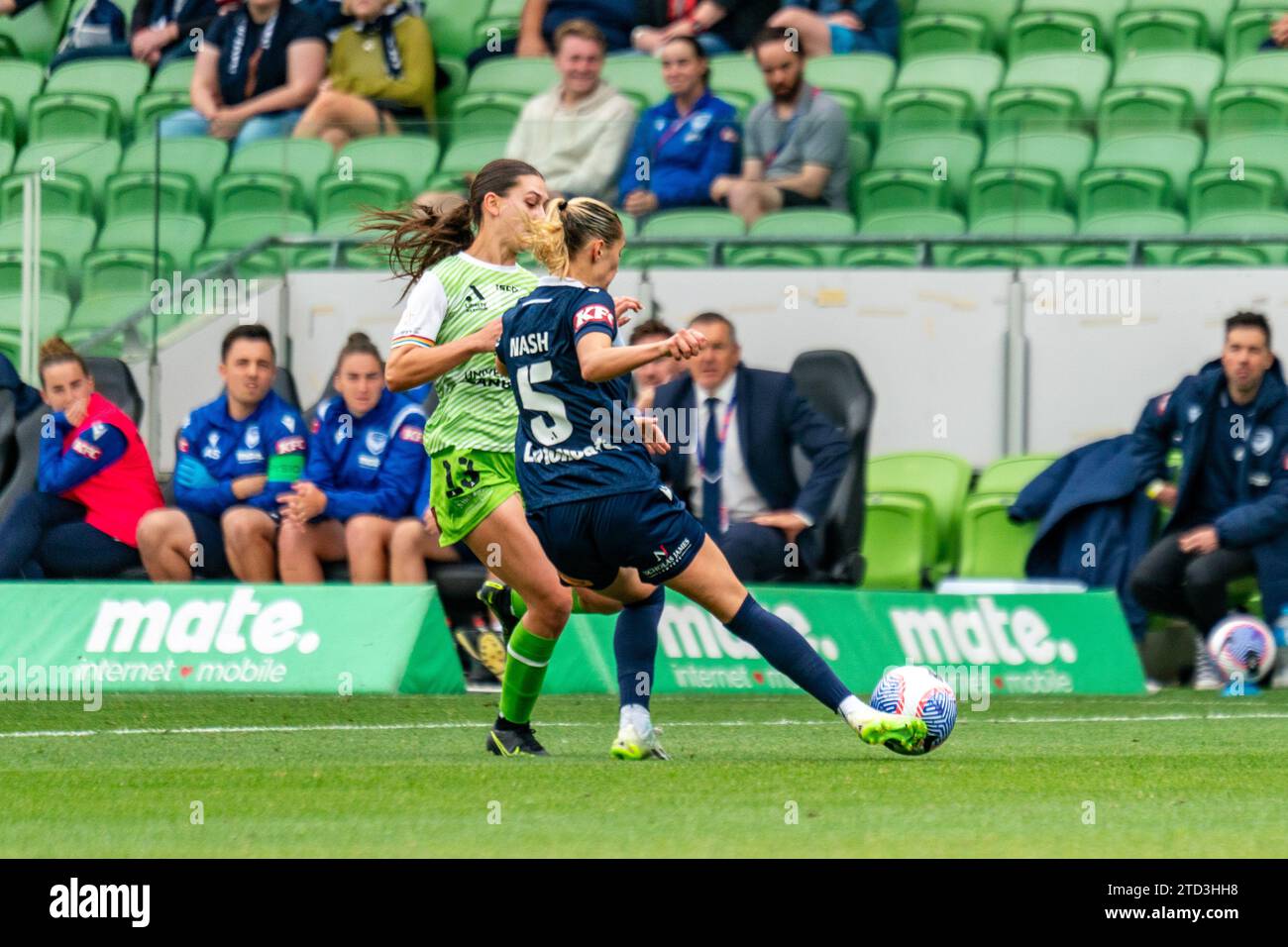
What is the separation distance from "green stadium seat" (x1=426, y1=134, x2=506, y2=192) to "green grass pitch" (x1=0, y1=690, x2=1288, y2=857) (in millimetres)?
4280

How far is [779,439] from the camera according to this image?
39.7 feet

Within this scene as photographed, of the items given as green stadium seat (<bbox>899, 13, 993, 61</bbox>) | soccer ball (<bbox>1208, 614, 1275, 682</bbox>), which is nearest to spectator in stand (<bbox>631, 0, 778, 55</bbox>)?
green stadium seat (<bbox>899, 13, 993, 61</bbox>)

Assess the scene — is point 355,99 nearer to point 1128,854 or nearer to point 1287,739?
point 1287,739

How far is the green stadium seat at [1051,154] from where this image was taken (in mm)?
13181

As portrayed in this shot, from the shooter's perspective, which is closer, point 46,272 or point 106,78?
point 46,272

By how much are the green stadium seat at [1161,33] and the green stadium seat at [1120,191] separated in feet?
7.38

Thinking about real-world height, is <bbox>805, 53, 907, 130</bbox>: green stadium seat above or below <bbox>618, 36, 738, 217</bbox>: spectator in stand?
above

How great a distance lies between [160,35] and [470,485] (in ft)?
33.9

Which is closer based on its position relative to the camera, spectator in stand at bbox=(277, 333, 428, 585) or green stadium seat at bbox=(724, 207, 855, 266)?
spectator in stand at bbox=(277, 333, 428, 585)

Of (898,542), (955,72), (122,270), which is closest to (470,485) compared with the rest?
(898,542)

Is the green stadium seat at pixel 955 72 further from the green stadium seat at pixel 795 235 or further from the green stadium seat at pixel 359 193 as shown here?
the green stadium seat at pixel 359 193

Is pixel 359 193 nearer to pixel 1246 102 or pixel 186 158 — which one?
pixel 186 158

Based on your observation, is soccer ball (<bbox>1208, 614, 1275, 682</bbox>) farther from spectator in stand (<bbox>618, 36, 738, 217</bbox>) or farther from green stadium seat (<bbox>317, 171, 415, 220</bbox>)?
green stadium seat (<bbox>317, 171, 415, 220</bbox>)

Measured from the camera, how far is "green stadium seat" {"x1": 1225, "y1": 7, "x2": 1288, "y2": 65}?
15.0 meters
